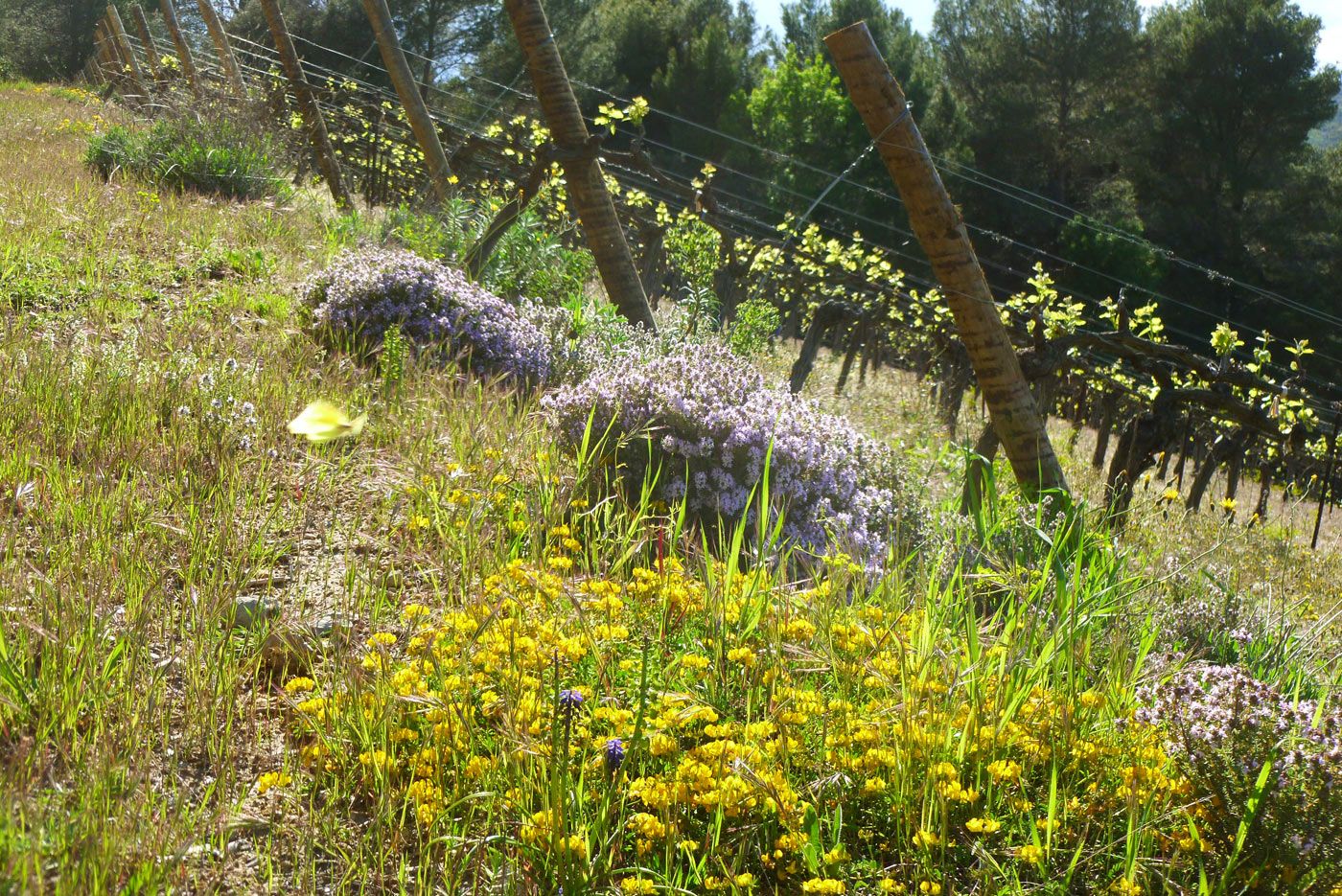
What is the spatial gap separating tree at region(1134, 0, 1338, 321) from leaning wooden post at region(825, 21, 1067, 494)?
32663 millimetres

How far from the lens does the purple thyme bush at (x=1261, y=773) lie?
210cm

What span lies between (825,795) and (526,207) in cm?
579

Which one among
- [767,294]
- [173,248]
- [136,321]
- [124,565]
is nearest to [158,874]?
[124,565]

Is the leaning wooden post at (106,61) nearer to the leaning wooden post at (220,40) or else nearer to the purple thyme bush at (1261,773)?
the leaning wooden post at (220,40)

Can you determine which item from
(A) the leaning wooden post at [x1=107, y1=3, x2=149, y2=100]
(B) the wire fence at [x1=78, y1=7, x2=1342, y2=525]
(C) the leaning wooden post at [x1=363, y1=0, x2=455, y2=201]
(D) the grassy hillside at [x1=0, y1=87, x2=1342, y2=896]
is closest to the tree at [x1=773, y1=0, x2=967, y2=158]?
(B) the wire fence at [x1=78, y1=7, x2=1342, y2=525]

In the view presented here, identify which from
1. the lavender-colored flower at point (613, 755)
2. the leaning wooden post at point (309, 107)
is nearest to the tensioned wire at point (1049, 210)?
the leaning wooden post at point (309, 107)

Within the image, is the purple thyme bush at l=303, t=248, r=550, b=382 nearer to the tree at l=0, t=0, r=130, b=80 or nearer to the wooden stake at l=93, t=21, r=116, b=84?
the wooden stake at l=93, t=21, r=116, b=84

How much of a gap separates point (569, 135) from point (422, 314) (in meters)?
1.57

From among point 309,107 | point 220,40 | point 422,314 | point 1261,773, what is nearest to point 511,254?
point 422,314

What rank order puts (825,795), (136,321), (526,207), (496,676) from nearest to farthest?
(825,795) < (496,676) < (136,321) < (526,207)

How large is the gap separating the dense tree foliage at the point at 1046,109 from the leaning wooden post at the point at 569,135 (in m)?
23.7

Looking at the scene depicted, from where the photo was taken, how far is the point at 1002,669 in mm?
2506

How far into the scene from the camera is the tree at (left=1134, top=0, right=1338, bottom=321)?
33.8 meters

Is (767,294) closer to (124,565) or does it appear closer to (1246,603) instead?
(1246,603)
